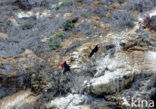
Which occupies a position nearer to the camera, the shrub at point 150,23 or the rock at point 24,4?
the shrub at point 150,23

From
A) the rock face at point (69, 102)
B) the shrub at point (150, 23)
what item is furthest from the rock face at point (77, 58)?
the shrub at point (150, 23)

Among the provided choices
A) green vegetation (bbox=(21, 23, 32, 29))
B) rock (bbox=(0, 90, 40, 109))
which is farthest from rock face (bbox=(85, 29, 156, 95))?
green vegetation (bbox=(21, 23, 32, 29))

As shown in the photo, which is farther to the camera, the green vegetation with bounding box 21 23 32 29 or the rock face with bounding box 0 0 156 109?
the green vegetation with bounding box 21 23 32 29

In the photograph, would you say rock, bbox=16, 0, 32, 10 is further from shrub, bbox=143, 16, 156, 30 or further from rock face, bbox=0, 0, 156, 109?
shrub, bbox=143, 16, 156, 30

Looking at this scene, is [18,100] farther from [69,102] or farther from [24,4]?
[24,4]

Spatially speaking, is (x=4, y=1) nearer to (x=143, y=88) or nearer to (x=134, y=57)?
(x=134, y=57)

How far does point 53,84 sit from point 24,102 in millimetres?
1223

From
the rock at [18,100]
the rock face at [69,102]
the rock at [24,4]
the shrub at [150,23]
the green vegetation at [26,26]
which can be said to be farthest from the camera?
the rock at [24,4]

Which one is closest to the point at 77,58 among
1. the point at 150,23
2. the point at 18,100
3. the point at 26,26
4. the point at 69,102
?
the point at 69,102

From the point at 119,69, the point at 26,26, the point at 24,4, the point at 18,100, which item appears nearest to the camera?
the point at 119,69

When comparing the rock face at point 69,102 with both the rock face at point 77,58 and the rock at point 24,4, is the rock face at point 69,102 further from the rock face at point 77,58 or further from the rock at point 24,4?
the rock at point 24,4

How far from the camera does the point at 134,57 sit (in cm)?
641

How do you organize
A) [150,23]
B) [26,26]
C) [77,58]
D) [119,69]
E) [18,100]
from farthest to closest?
[26,26] < [150,23] < [77,58] < [18,100] < [119,69]

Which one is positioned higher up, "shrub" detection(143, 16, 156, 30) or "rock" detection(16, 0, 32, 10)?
"rock" detection(16, 0, 32, 10)
